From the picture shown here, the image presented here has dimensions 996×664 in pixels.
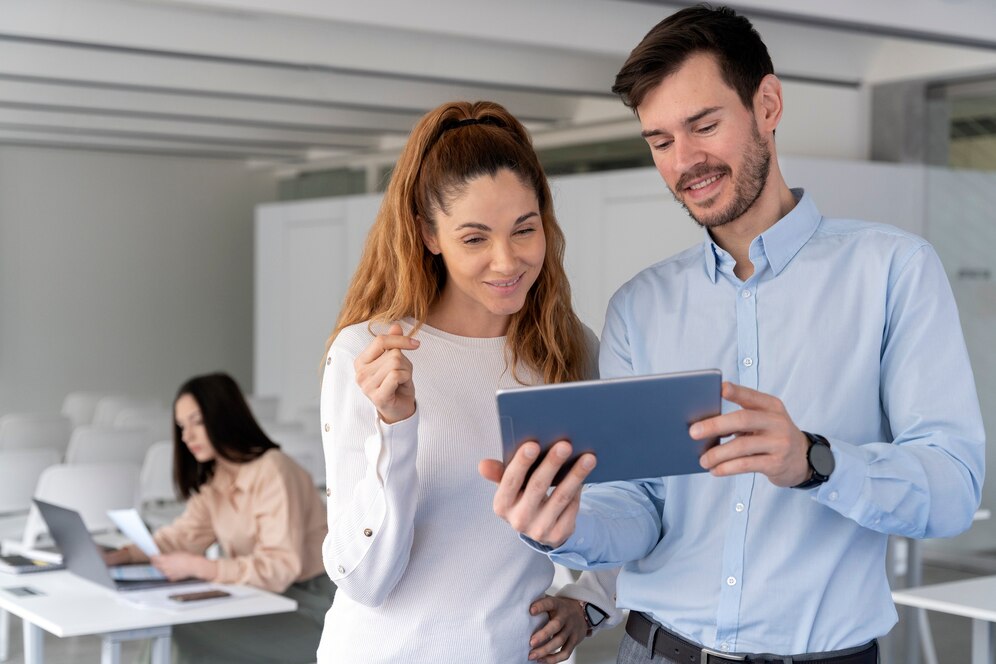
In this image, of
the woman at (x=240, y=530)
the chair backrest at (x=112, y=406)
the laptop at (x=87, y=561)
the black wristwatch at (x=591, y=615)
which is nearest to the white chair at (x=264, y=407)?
the chair backrest at (x=112, y=406)

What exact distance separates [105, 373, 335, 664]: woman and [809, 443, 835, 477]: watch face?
2563 millimetres

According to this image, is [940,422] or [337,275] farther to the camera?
[337,275]

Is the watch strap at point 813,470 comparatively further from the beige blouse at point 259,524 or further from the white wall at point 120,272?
the white wall at point 120,272

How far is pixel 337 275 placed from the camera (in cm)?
1105

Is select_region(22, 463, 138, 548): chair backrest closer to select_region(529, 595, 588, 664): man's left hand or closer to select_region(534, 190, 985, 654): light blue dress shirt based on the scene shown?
select_region(529, 595, 588, 664): man's left hand

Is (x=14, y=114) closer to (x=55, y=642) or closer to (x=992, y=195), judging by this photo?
(x=55, y=642)

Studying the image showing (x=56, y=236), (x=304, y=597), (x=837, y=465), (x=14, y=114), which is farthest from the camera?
(x=56, y=236)

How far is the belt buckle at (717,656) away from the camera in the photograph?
1.63 m

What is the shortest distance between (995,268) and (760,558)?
6.25 meters

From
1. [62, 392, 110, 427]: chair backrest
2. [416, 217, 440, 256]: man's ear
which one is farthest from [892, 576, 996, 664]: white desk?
[62, 392, 110, 427]: chair backrest

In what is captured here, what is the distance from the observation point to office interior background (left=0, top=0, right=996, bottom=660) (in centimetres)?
632

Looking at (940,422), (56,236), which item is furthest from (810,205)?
(56,236)

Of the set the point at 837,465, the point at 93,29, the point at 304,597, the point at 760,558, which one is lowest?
the point at 304,597

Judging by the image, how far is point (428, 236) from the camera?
190 centimetres
